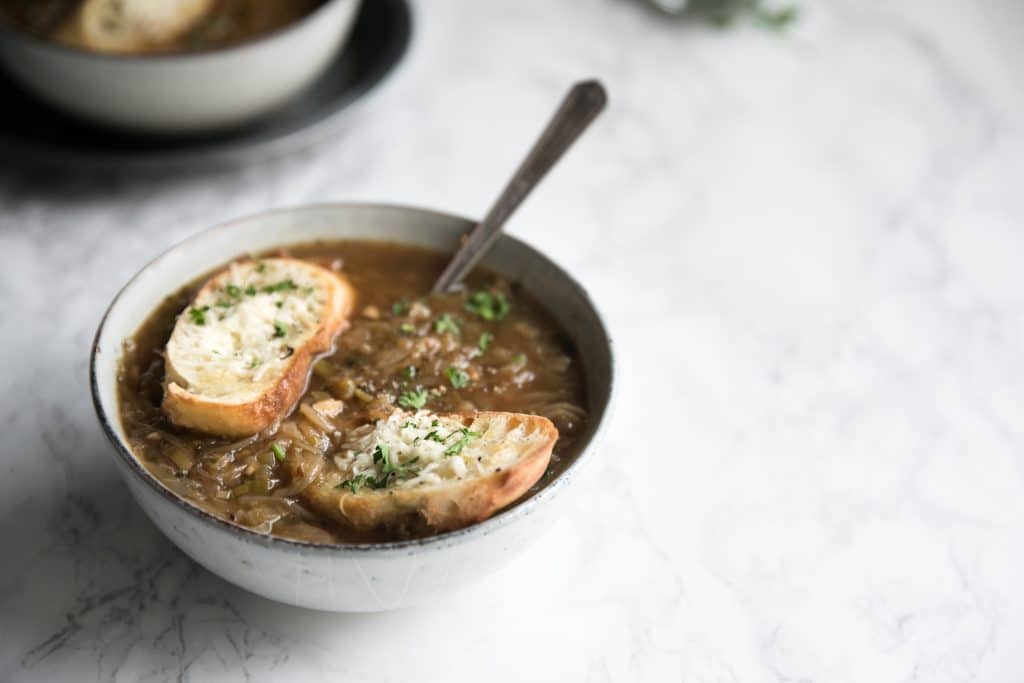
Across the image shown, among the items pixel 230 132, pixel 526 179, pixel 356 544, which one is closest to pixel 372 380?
pixel 356 544

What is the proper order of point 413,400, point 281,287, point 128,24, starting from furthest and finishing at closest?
point 128,24 → point 281,287 → point 413,400

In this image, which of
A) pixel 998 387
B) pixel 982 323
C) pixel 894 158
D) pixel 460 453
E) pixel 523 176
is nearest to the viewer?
pixel 460 453

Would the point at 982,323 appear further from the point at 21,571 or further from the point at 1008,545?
the point at 21,571

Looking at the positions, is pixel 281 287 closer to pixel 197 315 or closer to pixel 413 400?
pixel 197 315

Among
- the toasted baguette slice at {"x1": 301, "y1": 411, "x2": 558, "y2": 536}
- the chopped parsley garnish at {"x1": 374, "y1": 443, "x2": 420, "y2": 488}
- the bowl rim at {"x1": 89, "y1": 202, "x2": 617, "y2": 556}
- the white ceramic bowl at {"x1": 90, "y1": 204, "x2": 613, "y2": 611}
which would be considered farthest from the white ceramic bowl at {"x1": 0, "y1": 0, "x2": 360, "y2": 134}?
the chopped parsley garnish at {"x1": 374, "y1": 443, "x2": 420, "y2": 488}

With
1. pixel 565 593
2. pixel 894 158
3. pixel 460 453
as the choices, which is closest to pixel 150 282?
pixel 460 453

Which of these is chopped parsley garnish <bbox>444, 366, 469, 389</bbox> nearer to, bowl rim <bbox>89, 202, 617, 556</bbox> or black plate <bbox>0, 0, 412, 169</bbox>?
bowl rim <bbox>89, 202, 617, 556</bbox>
